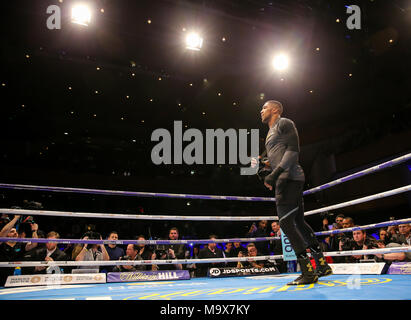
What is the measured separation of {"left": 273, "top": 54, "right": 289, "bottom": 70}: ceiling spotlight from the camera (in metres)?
6.45

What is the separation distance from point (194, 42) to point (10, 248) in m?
4.71

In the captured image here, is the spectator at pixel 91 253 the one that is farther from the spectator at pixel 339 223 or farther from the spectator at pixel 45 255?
the spectator at pixel 339 223

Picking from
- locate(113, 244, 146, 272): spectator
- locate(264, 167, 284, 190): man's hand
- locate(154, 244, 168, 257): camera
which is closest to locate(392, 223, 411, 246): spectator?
locate(264, 167, 284, 190): man's hand

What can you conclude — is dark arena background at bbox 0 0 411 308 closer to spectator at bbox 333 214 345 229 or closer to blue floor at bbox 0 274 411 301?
spectator at bbox 333 214 345 229

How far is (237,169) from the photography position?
12.8m

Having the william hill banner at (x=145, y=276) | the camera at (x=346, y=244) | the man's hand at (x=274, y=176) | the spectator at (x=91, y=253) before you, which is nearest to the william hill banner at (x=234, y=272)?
the william hill banner at (x=145, y=276)

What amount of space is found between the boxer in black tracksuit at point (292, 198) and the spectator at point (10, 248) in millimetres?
2806

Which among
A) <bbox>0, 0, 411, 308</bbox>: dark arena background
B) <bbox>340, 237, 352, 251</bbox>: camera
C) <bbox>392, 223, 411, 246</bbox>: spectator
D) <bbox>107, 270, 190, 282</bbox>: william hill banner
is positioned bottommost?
<bbox>107, 270, 190, 282</bbox>: william hill banner

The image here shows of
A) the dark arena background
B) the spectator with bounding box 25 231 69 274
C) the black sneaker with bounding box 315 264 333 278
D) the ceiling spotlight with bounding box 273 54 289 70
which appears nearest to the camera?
the black sneaker with bounding box 315 264 333 278

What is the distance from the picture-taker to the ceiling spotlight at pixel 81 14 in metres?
5.00

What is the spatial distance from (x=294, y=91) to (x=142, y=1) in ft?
16.9

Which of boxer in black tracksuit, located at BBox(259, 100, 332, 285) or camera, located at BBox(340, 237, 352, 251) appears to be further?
camera, located at BBox(340, 237, 352, 251)

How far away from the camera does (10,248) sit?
3.42 metres

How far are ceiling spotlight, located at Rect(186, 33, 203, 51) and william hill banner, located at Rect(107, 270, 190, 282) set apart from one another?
4.42 metres
